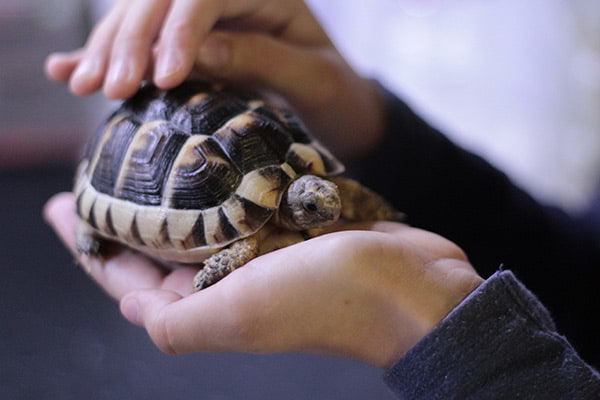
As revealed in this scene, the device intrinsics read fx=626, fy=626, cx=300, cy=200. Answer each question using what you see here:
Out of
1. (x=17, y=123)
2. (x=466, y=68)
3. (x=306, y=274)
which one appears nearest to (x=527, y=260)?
(x=306, y=274)

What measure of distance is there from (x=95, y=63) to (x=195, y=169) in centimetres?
34

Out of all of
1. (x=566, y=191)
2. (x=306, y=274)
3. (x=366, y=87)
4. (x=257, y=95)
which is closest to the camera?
(x=306, y=274)

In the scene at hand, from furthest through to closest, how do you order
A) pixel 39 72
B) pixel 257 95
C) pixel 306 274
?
pixel 39 72 → pixel 257 95 → pixel 306 274

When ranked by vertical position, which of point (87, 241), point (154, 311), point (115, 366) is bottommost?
point (115, 366)

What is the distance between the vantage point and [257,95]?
3.48 ft

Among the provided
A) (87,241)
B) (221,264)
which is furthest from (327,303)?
(87,241)

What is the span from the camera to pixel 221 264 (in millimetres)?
797

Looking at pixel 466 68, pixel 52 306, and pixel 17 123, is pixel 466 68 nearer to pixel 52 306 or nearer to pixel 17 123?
pixel 17 123

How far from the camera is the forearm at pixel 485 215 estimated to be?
94 cm

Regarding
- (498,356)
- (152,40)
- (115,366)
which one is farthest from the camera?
(152,40)

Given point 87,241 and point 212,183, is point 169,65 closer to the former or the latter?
point 212,183

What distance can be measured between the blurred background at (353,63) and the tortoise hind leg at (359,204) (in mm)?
224

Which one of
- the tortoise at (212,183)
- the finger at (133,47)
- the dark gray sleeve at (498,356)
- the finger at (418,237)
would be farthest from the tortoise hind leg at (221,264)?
the finger at (133,47)

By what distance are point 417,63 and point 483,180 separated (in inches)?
44.1
